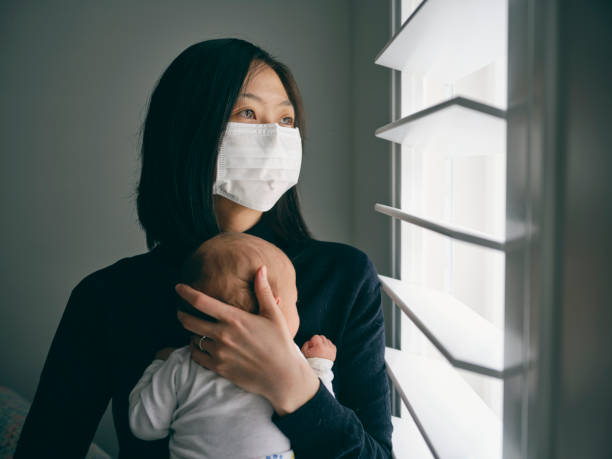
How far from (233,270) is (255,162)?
1.10 ft

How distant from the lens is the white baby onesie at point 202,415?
0.71 m

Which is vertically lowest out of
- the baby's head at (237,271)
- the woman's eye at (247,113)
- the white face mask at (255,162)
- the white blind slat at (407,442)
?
the white blind slat at (407,442)

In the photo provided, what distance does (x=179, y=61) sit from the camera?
0.98m

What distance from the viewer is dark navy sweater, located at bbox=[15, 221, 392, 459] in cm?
90

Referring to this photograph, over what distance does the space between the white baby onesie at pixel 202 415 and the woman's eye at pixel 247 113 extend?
56 cm

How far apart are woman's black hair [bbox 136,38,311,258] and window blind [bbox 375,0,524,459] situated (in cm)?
35

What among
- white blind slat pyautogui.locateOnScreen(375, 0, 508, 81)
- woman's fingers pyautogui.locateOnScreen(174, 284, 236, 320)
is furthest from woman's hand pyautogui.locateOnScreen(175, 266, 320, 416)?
white blind slat pyautogui.locateOnScreen(375, 0, 508, 81)

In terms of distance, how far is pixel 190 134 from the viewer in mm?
945

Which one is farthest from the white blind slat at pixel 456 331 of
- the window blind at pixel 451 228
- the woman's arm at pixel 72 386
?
the woman's arm at pixel 72 386

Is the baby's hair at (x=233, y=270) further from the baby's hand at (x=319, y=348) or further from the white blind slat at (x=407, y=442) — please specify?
the white blind slat at (x=407, y=442)

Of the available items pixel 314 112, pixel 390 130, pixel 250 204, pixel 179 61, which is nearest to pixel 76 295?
pixel 250 204

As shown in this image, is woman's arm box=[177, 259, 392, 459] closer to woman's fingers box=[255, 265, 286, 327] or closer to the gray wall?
woman's fingers box=[255, 265, 286, 327]

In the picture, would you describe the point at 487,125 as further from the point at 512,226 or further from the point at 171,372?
the point at 171,372

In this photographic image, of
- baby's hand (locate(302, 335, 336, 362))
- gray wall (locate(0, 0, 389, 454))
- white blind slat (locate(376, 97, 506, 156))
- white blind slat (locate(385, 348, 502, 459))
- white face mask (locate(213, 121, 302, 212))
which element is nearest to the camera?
white blind slat (locate(376, 97, 506, 156))
